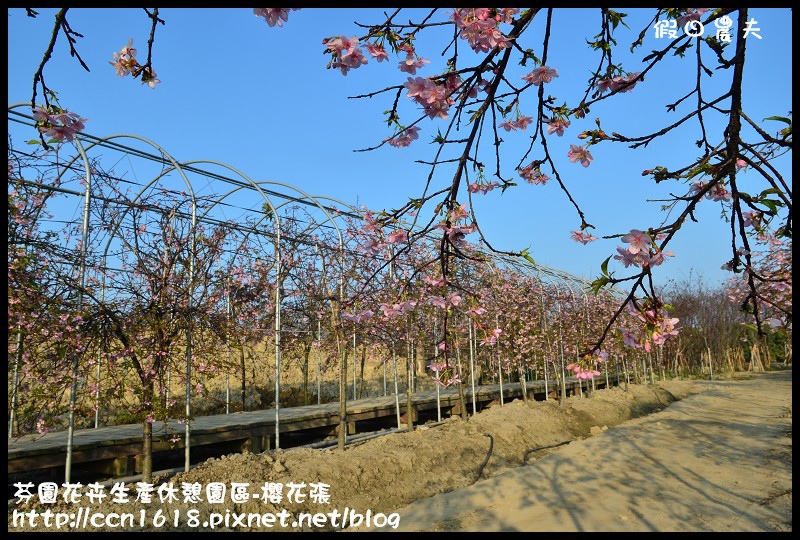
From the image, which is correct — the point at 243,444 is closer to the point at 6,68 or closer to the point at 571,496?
the point at 571,496

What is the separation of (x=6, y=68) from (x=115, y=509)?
3.82 metres

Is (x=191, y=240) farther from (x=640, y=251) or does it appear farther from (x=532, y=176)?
(x=640, y=251)

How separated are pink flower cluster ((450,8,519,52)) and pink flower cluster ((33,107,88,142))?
1.45 m

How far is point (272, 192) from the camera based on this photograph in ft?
27.7

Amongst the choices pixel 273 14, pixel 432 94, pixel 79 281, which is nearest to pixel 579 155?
pixel 432 94

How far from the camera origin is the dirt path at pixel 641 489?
4.59m

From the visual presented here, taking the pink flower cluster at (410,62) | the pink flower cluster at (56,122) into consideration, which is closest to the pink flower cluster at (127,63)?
the pink flower cluster at (56,122)

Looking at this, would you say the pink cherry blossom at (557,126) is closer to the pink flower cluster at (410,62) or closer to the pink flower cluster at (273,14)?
the pink flower cluster at (410,62)

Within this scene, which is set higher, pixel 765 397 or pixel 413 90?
pixel 413 90

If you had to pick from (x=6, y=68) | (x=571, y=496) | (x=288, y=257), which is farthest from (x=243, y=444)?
(x=6, y=68)

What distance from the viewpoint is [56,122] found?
1965mm

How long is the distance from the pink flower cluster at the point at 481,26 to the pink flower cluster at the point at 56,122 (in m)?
1.45

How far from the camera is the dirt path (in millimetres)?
4594
